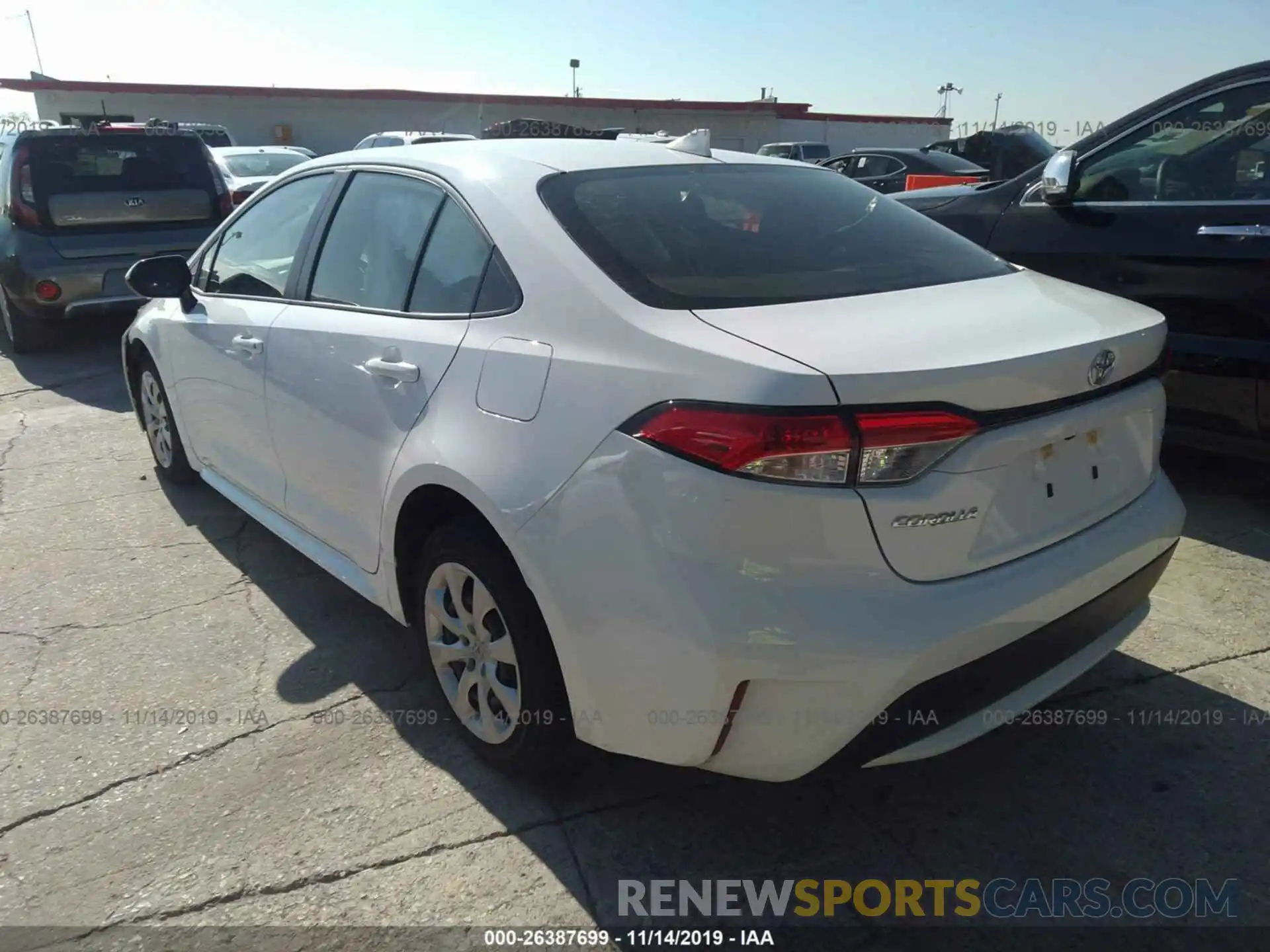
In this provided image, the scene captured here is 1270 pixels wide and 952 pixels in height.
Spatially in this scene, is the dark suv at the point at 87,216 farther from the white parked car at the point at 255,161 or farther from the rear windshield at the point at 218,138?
the rear windshield at the point at 218,138

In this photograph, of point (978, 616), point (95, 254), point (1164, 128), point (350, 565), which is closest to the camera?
point (978, 616)

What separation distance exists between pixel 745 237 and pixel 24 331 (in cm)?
754

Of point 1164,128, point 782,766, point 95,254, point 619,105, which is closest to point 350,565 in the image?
point 782,766

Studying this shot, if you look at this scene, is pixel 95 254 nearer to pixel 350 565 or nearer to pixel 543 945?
pixel 350 565

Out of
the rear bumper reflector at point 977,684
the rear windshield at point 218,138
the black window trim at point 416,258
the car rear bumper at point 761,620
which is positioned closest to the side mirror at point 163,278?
the black window trim at point 416,258

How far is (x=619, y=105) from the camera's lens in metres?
32.6

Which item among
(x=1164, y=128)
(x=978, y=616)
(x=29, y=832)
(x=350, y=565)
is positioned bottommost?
(x=29, y=832)

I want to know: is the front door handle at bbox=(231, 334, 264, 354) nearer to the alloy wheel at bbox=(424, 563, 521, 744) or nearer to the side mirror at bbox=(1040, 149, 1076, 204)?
the alloy wheel at bbox=(424, 563, 521, 744)

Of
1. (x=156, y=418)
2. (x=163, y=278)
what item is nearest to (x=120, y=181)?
(x=156, y=418)

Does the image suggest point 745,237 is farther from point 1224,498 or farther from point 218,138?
point 218,138

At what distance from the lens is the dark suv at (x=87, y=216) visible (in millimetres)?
7508

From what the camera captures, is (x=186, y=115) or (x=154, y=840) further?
(x=186, y=115)

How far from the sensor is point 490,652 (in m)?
2.51

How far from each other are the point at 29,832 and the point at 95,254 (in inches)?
245
